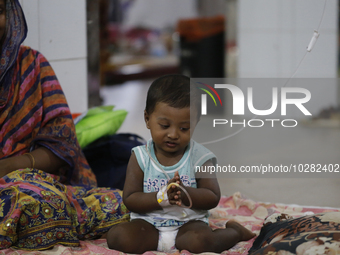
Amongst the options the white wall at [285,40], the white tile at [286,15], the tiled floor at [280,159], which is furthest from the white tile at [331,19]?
the tiled floor at [280,159]

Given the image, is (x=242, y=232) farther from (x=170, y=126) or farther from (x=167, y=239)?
(x=170, y=126)

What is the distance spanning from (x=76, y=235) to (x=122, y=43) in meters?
9.80

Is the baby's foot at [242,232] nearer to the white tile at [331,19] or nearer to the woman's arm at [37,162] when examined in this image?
the woman's arm at [37,162]

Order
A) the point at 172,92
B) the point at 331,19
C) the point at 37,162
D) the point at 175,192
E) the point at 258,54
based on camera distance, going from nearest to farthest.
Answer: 1. the point at 175,192
2. the point at 172,92
3. the point at 37,162
4. the point at 331,19
5. the point at 258,54

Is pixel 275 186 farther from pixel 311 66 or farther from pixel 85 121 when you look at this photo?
pixel 311 66

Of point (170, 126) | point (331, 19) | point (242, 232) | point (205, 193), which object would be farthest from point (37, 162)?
point (331, 19)

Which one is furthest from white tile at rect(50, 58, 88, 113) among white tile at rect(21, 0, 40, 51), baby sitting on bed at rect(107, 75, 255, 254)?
baby sitting on bed at rect(107, 75, 255, 254)

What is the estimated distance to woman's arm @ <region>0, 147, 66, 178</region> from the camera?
1.67 m

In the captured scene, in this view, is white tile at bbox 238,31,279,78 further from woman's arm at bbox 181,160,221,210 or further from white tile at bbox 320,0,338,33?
woman's arm at bbox 181,160,221,210

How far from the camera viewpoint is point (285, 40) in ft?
17.2

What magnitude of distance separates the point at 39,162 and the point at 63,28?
1.17 meters

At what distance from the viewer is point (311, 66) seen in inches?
204

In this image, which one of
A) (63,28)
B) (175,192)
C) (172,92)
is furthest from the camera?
(63,28)

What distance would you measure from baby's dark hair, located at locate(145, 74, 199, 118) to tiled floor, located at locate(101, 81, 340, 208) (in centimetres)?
23
